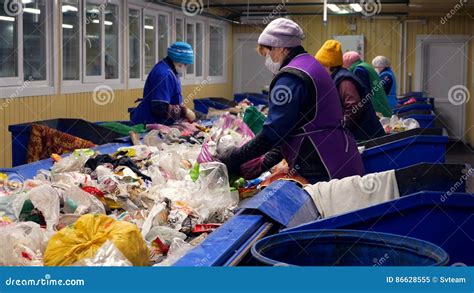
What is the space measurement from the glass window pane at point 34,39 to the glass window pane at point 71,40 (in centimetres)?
42

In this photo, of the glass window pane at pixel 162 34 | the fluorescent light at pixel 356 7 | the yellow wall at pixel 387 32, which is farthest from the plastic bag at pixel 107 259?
the yellow wall at pixel 387 32

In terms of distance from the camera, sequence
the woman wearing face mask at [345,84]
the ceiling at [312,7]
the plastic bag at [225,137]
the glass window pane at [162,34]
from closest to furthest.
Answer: the plastic bag at [225,137]
the woman wearing face mask at [345,84]
the glass window pane at [162,34]
the ceiling at [312,7]

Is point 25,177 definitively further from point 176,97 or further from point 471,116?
point 471,116

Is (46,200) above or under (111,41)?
under

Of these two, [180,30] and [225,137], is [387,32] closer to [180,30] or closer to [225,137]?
[180,30]

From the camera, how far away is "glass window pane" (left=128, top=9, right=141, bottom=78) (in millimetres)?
9633

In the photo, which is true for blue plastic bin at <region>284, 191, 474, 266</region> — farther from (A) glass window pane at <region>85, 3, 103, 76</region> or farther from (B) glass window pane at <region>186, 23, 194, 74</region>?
(B) glass window pane at <region>186, 23, 194, 74</region>

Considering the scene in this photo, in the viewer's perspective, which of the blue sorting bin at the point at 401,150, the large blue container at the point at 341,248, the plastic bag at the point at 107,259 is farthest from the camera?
the blue sorting bin at the point at 401,150

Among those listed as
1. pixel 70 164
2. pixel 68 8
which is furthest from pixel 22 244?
pixel 68 8

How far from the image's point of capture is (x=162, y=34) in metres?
10.9

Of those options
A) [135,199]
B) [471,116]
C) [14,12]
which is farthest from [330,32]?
[135,199]

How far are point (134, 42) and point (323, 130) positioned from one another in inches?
258

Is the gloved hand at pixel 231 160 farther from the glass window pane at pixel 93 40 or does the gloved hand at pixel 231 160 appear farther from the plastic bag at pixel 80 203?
the glass window pane at pixel 93 40

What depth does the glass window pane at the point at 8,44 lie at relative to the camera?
648cm
